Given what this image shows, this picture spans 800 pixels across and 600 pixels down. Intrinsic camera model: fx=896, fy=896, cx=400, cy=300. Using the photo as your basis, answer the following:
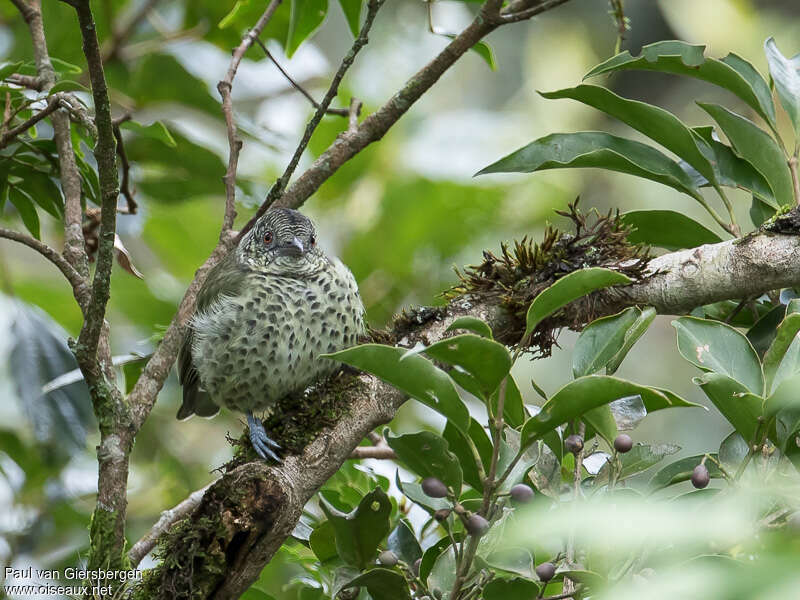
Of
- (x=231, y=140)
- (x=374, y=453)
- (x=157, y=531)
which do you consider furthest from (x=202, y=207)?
(x=157, y=531)

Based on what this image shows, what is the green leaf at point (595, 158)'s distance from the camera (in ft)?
6.23

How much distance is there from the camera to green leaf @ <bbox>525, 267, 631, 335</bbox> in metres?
1.35

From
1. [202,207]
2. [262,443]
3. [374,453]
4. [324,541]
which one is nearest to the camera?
[324,541]

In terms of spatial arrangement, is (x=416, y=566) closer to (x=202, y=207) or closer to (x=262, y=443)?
(x=262, y=443)

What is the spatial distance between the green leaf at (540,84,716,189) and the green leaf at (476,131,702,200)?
1.9 inches

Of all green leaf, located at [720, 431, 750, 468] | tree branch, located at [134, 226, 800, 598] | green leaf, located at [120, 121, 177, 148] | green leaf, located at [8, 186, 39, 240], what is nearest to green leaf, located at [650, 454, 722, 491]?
green leaf, located at [720, 431, 750, 468]

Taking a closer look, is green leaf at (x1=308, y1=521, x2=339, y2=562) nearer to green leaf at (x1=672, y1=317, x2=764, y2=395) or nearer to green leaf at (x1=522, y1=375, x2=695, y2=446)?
green leaf at (x1=522, y1=375, x2=695, y2=446)

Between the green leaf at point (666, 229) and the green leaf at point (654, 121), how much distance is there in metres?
0.12

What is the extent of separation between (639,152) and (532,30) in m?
9.12

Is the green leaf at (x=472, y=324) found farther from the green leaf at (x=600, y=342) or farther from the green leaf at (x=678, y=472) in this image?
the green leaf at (x=678, y=472)

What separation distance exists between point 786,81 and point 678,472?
1046mm

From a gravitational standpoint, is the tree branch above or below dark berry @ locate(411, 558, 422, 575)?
above

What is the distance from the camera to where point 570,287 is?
4.54 feet

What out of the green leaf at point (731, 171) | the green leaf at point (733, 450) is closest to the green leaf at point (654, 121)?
the green leaf at point (731, 171)
